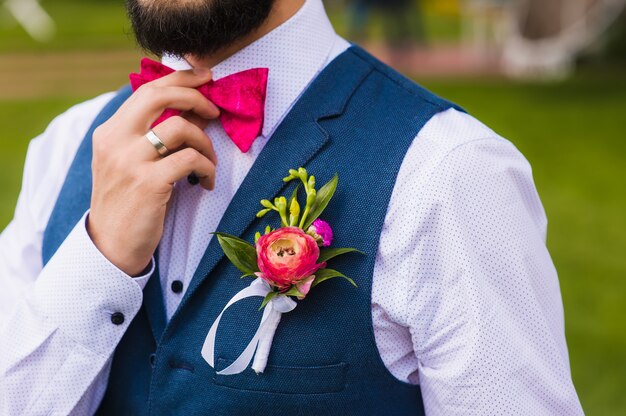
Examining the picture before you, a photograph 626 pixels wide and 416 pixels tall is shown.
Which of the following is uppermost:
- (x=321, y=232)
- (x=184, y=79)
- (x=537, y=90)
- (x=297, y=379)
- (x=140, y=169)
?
(x=184, y=79)

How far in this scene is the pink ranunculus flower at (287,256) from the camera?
5.26ft

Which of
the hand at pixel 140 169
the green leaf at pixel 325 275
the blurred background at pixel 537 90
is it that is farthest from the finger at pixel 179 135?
the blurred background at pixel 537 90

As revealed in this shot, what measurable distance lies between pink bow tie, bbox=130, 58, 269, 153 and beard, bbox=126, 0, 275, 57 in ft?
0.25

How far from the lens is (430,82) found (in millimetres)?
11047

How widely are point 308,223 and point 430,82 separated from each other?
31.6 feet

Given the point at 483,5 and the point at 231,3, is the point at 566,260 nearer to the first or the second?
the point at 231,3

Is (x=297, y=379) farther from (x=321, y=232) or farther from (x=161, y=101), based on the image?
(x=161, y=101)

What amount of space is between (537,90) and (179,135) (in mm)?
9295

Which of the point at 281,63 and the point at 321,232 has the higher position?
the point at 281,63

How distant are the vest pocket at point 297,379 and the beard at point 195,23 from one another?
0.60 metres

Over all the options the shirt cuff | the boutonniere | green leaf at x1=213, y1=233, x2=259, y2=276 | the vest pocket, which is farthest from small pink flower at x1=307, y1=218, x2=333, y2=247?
the shirt cuff

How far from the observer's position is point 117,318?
174 centimetres

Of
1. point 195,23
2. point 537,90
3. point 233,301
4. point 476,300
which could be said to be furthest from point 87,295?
point 537,90

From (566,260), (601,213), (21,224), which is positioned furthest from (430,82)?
(21,224)
